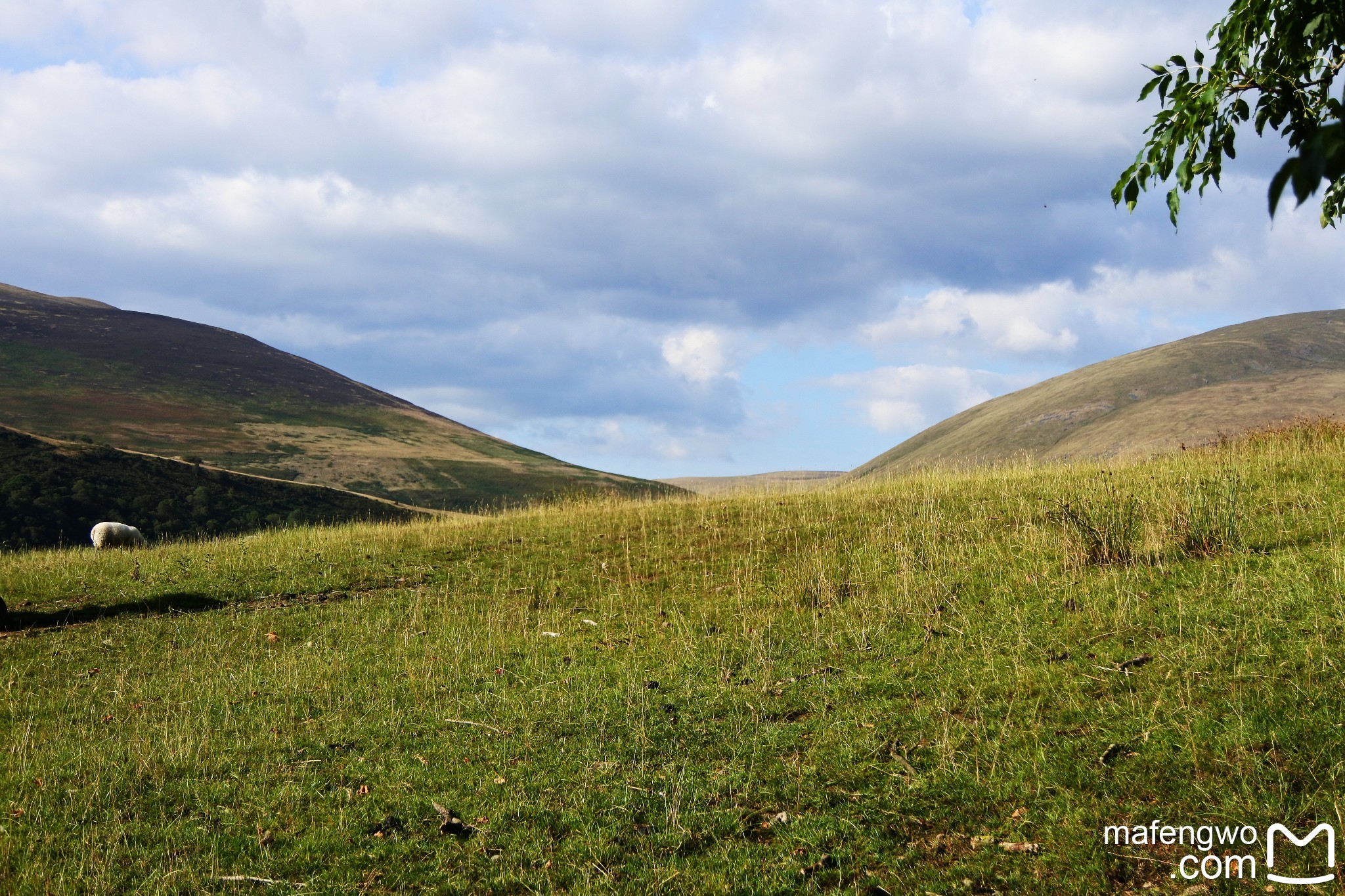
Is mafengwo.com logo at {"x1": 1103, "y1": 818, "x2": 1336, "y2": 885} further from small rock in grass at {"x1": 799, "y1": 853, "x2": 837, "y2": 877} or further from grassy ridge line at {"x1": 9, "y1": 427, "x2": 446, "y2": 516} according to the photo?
grassy ridge line at {"x1": 9, "y1": 427, "x2": 446, "y2": 516}

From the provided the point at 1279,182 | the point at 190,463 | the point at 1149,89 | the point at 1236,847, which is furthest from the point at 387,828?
the point at 190,463

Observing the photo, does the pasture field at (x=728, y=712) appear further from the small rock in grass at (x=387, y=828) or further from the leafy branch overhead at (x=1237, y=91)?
the leafy branch overhead at (x=1237, y=91)

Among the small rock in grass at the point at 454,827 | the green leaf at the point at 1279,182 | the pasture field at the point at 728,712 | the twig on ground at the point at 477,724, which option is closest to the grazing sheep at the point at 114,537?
the pasture field at the point at 728,712

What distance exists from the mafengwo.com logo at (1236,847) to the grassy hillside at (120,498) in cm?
4377

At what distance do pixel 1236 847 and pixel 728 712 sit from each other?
15.4 feet

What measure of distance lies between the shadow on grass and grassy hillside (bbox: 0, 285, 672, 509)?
69962mm

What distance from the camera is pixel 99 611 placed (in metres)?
16.0

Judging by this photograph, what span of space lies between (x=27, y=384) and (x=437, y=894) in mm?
142089

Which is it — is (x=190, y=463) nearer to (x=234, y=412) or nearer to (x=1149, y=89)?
(x=234, y=412)

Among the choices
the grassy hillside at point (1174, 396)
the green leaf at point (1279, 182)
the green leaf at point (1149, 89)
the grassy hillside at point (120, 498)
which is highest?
the grassy hillside at point (1174, 396)

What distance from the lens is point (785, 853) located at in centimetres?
598

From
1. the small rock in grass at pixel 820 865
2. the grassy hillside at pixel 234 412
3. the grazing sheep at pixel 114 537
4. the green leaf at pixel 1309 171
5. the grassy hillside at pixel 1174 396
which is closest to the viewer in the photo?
the green leaf at pixel 1309 171

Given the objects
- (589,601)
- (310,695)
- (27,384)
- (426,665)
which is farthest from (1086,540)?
(27,384)

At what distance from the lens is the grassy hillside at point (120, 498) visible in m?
50.4
